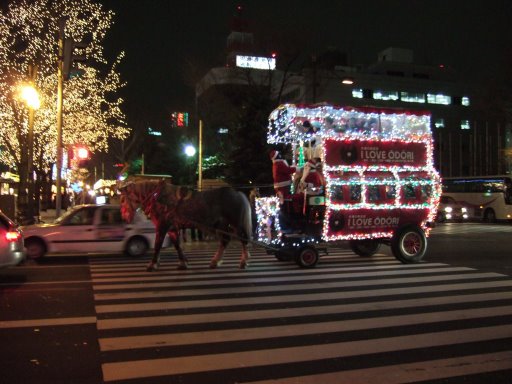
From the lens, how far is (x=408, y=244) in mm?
13156

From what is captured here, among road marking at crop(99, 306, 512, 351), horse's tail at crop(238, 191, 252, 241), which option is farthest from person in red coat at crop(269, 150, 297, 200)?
road marking at crop(99, 306, 512, 351)

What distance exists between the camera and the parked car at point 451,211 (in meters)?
34.8

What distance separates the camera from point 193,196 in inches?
475

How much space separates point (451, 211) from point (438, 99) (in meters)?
36.8

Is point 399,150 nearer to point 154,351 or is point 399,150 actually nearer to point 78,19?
point 154,351

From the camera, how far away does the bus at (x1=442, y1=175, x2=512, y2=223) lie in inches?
1330

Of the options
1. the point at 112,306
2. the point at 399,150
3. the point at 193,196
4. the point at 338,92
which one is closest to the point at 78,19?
the point at 193,196

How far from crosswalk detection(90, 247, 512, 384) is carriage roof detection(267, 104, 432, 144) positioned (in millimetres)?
3332

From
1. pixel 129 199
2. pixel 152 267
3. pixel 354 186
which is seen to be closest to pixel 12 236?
pixel 129 199

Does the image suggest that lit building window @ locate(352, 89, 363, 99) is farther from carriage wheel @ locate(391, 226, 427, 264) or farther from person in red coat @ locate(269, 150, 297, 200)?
person in red coat @ locate(269, 150, 297, 200)

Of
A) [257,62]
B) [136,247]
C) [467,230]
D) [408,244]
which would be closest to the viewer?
[408,244]

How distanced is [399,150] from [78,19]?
17.4 meters

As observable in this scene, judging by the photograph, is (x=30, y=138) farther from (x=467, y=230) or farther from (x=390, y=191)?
(x=467, y=230)

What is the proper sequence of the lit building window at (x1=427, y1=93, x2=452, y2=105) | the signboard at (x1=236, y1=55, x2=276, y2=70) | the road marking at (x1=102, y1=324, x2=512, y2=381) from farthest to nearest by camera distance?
the lit building window at (x1=427, y1=93, x2=452, y2=105) → the signboard at (x1=236, y1=55, x2=276, y2=70) → the road marking at (x1=102, y1=324, x2=512, y2=381)
